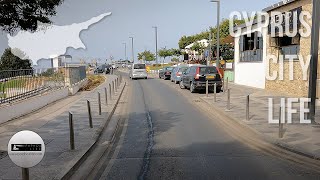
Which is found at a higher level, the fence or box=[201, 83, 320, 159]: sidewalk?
the fence

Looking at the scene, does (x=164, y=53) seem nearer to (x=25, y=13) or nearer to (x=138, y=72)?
(x=138, y=72)

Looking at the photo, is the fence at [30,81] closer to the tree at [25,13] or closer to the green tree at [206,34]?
the tree at [25,13]

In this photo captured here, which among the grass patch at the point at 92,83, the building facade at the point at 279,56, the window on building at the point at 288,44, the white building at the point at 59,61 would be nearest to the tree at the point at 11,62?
the grass patch at the point at 92,83

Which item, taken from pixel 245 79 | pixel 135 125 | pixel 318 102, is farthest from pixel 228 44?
pixel 135 125

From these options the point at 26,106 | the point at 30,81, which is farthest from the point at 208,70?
the point at 26,106

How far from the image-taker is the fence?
12.9 m

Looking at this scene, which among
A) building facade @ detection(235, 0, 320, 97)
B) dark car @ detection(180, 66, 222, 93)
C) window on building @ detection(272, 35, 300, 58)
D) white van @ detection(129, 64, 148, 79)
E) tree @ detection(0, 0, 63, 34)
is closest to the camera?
tree @ detection(0, 0, 63, 34)

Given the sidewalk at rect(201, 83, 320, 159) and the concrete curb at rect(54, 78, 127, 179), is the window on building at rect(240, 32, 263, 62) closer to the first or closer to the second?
the sidewalk at rect(201, 83, 320, 159)

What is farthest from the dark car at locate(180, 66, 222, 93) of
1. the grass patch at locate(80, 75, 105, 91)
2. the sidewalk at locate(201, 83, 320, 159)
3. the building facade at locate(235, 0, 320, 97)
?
the grass patch at locate(80, 75, 105, 91)

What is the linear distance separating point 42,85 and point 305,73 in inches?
518

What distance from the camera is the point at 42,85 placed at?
17500 millimetres

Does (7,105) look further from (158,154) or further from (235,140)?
(235,140)

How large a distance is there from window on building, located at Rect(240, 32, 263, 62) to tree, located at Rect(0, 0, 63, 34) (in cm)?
1932

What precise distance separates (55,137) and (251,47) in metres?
20.5
